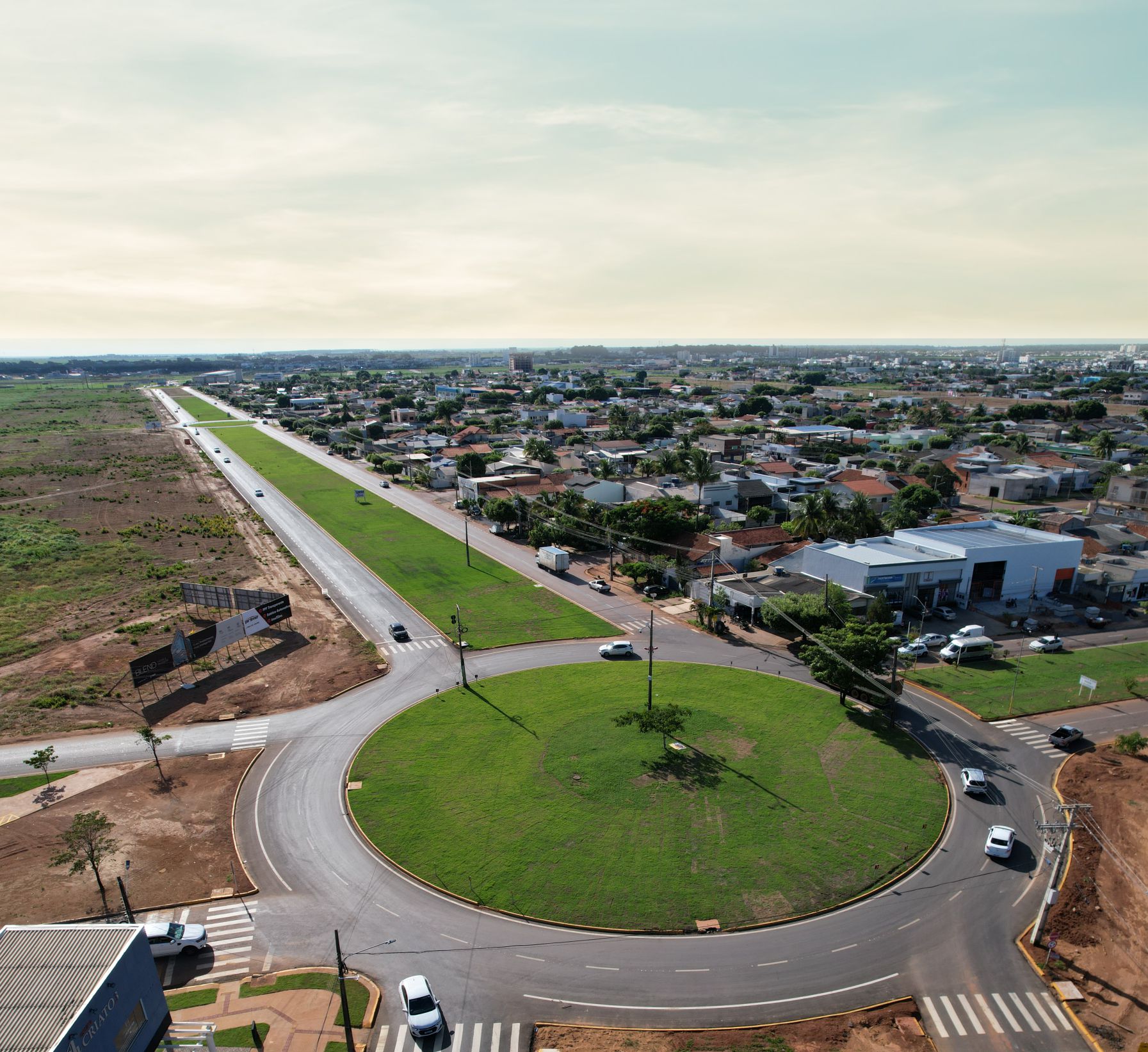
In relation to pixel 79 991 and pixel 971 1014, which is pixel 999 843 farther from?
pixel 79 991

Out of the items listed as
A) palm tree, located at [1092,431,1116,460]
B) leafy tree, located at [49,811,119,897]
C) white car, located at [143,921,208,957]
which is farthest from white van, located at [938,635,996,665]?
palm tree, located at [1092,431,1116,460]

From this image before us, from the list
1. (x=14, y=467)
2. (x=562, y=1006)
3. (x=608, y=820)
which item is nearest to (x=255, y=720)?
(x=608, y=820)

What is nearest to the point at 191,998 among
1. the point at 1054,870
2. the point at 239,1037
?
the point at 239,1037

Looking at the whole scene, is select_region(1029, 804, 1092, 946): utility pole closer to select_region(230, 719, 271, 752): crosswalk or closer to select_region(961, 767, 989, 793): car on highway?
select_region(961, 767, 989, 793): car on highway

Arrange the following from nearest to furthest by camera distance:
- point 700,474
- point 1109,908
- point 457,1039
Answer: point 457,1039 → point 1109,908 → point 700,474

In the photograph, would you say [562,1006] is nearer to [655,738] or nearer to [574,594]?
[655,738]

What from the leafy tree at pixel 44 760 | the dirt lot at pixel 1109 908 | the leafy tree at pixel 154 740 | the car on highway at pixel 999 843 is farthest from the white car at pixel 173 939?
the car on highway at pixel 999 843

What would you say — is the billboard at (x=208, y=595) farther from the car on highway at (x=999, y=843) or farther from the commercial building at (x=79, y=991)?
the car on highway at (x=999, y=843)
